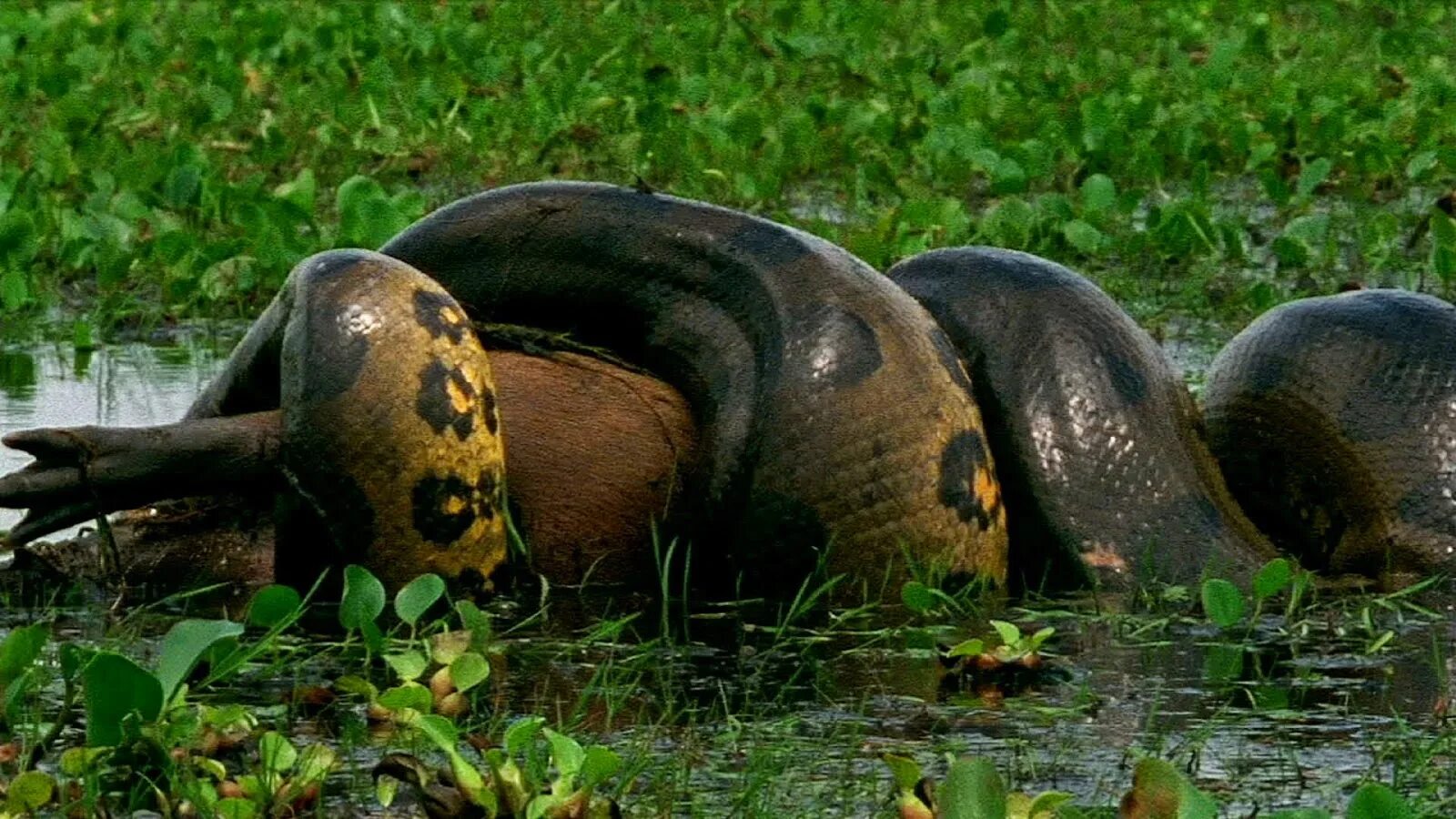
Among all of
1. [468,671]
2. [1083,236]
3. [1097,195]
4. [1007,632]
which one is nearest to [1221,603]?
[1007,632]

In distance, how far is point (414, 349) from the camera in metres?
4.88

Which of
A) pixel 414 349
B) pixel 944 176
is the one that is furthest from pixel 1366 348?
pixel 944 176

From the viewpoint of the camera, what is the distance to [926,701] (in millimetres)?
4273

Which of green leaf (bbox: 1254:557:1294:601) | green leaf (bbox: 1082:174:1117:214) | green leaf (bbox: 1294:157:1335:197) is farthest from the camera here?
green leaf (bbox: 1294:157:1335:197)

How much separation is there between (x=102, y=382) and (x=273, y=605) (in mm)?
2946

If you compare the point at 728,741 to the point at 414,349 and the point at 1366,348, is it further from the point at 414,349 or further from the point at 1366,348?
the point at 1366,348

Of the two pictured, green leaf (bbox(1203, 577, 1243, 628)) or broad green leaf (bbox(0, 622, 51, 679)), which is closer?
broad green leaf (bbox(0, 622, 51, 679))

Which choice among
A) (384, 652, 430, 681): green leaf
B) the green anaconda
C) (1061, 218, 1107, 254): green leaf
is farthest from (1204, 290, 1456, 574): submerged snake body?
(1061, 218, 1107, 254): green leaf

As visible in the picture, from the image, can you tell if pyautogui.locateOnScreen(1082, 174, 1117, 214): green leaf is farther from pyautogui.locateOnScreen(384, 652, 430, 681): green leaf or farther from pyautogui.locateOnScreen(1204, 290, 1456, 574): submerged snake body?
pyautogui.locateOnScreen(384, 652, 430, 681): green leaf

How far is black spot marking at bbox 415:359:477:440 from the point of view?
16.0 ft

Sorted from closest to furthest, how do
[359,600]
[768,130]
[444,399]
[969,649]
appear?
[359,600]
[969,649]
[444,399]
[768,130]

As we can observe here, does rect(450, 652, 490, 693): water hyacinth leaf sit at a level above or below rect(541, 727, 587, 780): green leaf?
below

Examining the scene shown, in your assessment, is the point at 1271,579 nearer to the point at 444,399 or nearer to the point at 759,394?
the point at 759,394

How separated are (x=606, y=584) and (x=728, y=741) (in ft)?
4.09
